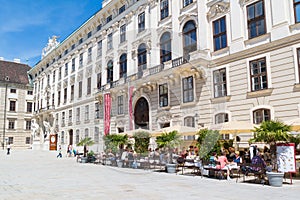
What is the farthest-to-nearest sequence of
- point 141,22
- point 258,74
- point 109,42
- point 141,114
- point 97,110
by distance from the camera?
point 97,110, point 109,42, point 141,22, point 141,114, point 258,74

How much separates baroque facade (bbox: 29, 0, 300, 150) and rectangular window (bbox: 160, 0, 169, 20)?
7 cm

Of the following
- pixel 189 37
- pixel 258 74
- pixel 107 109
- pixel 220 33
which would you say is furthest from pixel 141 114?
pixel 258 74

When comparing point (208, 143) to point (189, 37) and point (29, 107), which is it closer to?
point (189, 37)

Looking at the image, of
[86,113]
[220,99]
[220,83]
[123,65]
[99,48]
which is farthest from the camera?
[86,113]

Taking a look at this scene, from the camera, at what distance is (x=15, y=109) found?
56844 mm

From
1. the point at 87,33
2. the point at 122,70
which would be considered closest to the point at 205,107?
the point at 122,70

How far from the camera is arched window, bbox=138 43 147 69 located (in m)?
24.8

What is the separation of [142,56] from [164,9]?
4.18 m

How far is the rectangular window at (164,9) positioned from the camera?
23.0 metres

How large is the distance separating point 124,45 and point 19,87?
123ft

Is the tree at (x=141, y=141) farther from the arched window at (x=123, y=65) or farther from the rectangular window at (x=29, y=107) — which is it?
the rectangular window at (x=29, y=107)

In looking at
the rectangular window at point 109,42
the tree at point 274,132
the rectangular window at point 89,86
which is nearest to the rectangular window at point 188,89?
the tree at point 274,132

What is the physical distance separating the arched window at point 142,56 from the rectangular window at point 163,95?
9.15 feet

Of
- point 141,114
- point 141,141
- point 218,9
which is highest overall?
point 218,9
